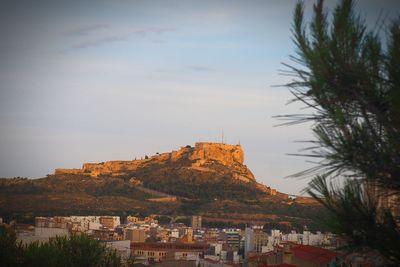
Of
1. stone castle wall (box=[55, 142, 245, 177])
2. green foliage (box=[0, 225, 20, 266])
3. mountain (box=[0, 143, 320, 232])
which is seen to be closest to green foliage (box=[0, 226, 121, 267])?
green foliage (box=[0, 225, 20, 266])

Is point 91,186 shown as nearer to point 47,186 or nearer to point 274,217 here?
point 47,186

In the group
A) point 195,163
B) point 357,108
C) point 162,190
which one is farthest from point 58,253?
point 195,163

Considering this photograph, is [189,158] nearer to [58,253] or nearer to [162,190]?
[162,190]

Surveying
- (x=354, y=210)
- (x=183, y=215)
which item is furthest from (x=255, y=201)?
(x=354, y=210)

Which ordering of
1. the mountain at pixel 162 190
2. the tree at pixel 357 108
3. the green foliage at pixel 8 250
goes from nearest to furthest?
1. the tree at pixel 357 108
2. the green foliage at pixel 8 250
3. the mountain at pixel 162 190

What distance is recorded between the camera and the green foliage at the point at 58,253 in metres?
18.0

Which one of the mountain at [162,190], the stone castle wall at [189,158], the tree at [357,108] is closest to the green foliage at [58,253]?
the tree at [357,108]

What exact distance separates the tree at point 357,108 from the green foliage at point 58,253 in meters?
13.8

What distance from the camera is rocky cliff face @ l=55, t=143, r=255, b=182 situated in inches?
3620

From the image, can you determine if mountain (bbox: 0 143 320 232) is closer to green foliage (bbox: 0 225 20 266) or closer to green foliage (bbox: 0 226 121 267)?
green foliage (bbox: 0 225 20 266)

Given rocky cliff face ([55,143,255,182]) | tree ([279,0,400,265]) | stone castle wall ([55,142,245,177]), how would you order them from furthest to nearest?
stone castle wall ([55,142,245,177]), rocky cliff face ([55,143,255,182]), tree ([279,0,400,265])

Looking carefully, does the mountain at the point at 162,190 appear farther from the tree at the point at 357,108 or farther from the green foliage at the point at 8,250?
the tree at the point at 357,108

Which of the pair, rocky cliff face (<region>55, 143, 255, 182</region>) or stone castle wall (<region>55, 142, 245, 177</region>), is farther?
stone castle wall (<region>55, 142, 245, 177</region>)

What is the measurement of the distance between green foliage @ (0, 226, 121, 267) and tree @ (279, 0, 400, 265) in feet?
45.1
